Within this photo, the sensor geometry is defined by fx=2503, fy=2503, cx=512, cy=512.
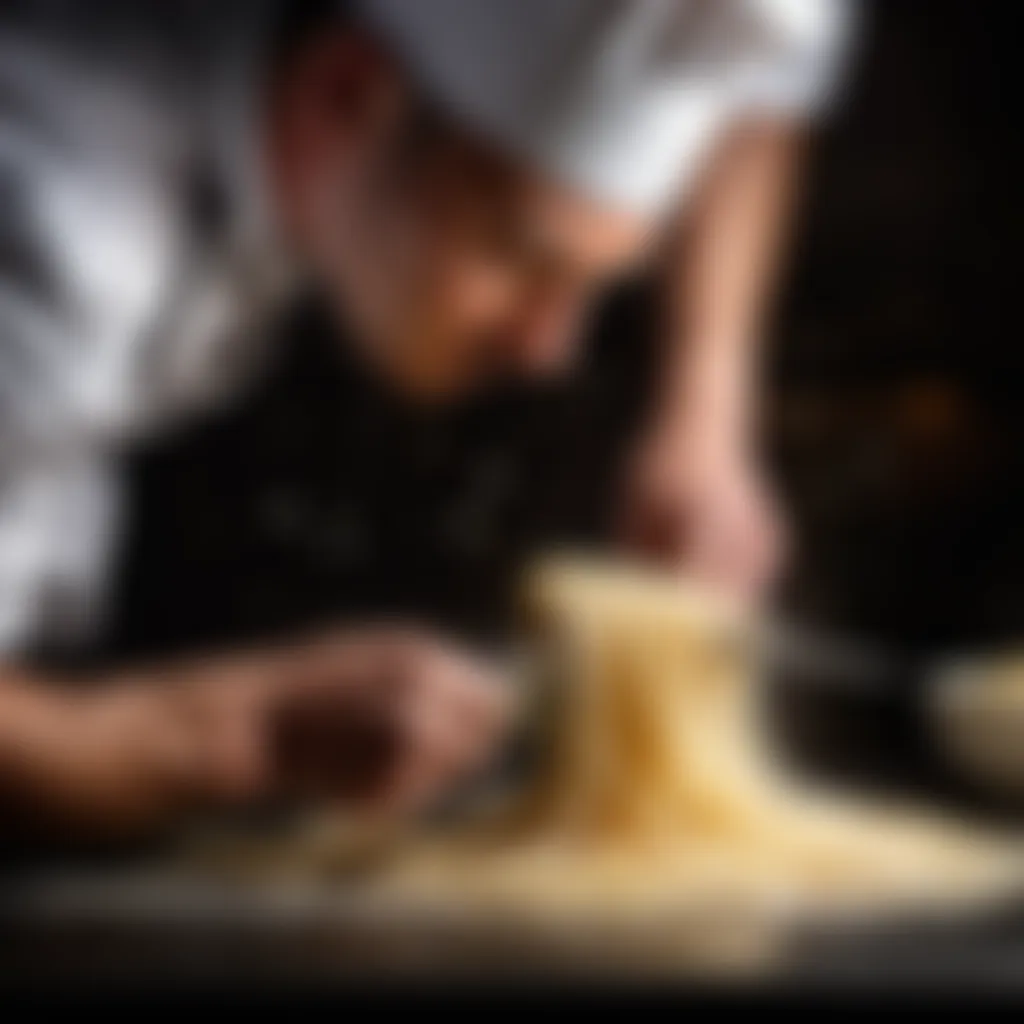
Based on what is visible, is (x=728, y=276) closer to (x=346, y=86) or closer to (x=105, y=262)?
(x=346, y=86)

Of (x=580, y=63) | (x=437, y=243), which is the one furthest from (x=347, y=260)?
(x=580, y=63)

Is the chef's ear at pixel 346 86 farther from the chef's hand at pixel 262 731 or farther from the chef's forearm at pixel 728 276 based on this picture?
the chef's hand at pixel 262 731

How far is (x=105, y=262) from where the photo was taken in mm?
1546

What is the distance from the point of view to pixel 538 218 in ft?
5.17

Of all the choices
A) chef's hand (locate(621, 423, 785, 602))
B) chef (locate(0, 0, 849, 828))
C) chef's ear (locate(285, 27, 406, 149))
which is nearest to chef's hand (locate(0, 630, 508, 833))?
chef (locate(0, 0, 849, 828))

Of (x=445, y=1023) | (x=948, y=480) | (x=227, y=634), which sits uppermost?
(x=948, y=480)

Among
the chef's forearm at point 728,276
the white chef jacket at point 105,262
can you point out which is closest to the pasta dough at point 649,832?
the chef's forearm at point 728,276

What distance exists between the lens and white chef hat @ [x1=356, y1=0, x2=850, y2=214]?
1.56 m

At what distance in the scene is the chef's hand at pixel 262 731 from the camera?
1521 millimetres

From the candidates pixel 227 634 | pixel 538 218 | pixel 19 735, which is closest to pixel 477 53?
pixel 538 218

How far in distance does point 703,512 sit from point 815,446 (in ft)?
0.28

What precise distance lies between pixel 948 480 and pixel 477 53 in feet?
1.32

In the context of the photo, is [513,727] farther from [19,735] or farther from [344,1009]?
[19,735]

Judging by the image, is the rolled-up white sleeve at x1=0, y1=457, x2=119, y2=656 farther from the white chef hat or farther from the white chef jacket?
the white chef hat
